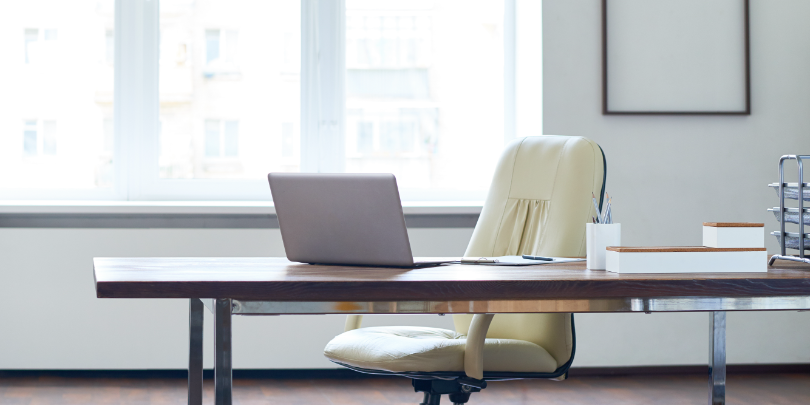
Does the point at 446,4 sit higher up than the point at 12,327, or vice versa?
the point at 446,4

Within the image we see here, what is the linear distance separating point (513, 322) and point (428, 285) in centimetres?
70

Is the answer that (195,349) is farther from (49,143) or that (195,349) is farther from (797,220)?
(49,143)

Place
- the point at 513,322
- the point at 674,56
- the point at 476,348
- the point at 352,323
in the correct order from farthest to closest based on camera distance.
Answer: the point at 674,56
the point at 352,323
the point at 513,322
the point at 476,348

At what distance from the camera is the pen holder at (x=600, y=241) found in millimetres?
1279

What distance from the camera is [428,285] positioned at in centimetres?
109

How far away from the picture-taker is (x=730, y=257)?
4.00ft

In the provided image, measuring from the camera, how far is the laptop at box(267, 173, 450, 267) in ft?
4.19

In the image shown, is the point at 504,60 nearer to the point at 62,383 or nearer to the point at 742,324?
the point at 742,324

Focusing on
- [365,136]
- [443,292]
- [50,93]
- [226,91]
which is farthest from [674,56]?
[50,93]

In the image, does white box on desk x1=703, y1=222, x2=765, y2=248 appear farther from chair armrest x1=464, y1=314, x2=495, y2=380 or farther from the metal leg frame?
chair armrest x1=464, y1=314, x2=495, y2=380

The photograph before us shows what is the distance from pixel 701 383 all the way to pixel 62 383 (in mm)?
2490

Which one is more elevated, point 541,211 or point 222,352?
point 541,211

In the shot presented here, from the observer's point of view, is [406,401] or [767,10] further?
[767,10]

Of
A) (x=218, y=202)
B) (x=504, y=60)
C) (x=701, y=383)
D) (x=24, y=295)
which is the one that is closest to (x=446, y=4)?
(x=504, y=60)
